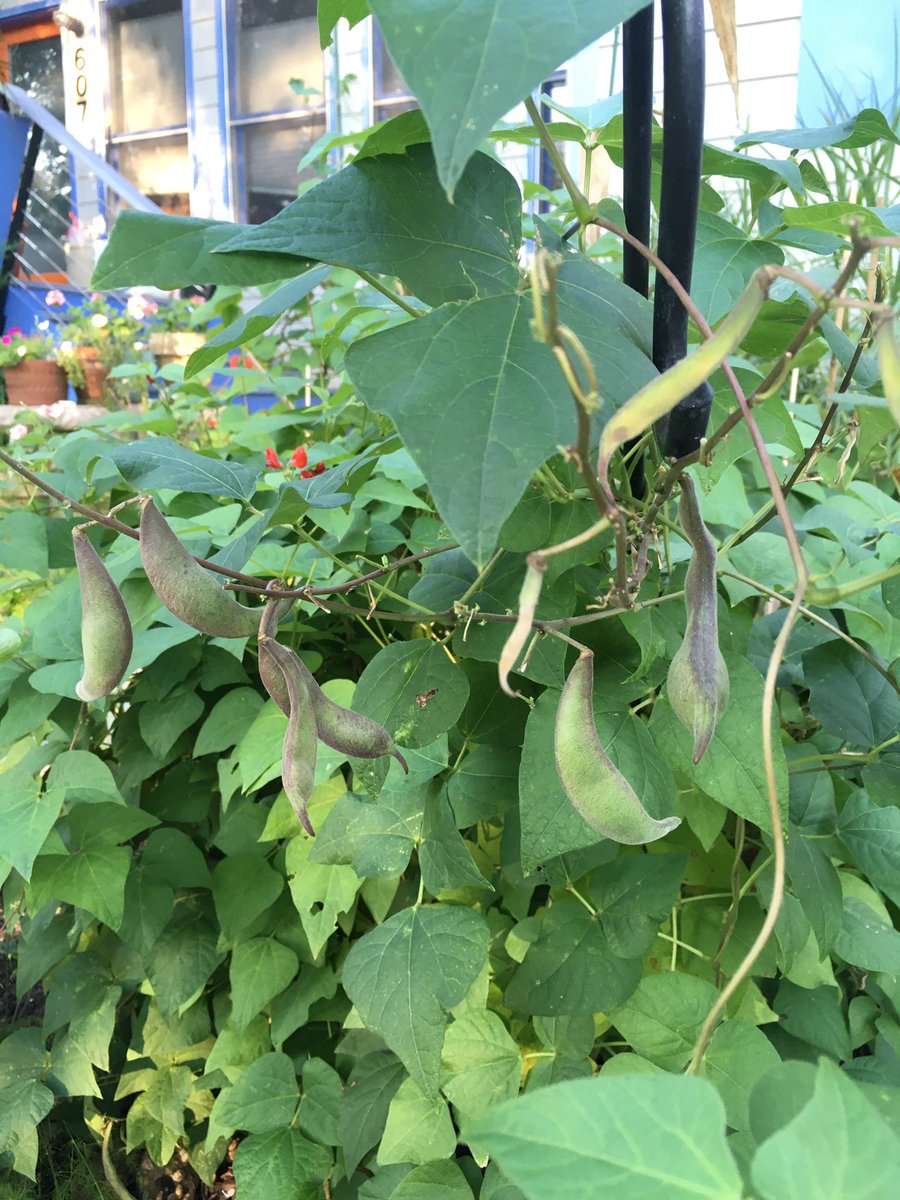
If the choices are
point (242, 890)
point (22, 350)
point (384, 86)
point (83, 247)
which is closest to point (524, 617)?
point (242, 890)

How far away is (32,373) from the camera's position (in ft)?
11.2

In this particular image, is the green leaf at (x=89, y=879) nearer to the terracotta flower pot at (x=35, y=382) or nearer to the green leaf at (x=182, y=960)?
the green leaf at (x=182, y=960)

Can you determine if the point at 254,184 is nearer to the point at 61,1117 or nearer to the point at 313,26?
the point at 313,26

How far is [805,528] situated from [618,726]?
42 centimetres

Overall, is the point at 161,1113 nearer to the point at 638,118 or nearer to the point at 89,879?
the point at 89,879

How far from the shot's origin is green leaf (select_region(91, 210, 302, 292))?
1.23ft

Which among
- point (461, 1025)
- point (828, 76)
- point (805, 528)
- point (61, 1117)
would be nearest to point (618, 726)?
point (461, 1025)

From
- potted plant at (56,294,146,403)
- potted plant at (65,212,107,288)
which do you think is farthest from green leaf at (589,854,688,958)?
potted plant at (65,212,107,288)

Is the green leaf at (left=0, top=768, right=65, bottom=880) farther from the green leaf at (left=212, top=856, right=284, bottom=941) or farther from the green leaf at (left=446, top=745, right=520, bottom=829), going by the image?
the green leaf at (left=446, top=745, right=520, bottom=829)

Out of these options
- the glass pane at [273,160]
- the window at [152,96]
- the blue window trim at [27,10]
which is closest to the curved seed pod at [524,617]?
the glass pane at [273,160]

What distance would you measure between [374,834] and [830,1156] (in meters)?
0.43

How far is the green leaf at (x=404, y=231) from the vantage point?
34 centimetres

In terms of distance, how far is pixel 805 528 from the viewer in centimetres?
80

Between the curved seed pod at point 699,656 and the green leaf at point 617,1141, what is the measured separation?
0.13 meters
